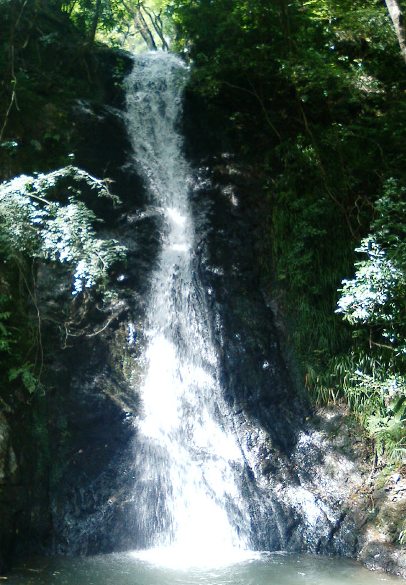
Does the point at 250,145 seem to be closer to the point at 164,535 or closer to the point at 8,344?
the point at 8,344

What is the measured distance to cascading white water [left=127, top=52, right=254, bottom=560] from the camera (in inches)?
281

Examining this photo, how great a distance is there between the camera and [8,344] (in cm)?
740

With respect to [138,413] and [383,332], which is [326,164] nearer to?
[383,332]

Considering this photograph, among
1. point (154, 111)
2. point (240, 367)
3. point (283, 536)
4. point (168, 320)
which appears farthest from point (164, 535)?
point (154, 111)

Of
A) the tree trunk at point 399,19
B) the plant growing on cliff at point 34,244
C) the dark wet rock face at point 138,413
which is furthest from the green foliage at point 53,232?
the tree trunk at point 399,19

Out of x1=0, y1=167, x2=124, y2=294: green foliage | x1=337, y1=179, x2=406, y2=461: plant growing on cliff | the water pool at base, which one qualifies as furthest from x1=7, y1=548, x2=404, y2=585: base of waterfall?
x1=0, y1=167, x2=124, y2=294: green foliage

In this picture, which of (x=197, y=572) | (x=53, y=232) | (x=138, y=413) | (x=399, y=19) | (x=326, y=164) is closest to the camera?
(x=197, y=572)

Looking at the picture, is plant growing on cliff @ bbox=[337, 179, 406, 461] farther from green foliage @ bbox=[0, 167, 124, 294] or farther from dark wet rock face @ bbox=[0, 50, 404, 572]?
green foliage @ bbox=[0, 167, 124, 294]

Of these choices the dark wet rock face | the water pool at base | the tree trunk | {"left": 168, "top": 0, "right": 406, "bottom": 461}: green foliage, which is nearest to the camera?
the water pool at base

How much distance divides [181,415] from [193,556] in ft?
6.13

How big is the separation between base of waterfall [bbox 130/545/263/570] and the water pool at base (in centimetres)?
6

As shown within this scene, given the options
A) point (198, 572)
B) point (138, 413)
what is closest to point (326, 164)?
point (138, 413)

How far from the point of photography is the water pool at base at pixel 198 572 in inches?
231

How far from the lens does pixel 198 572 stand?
6.10m
